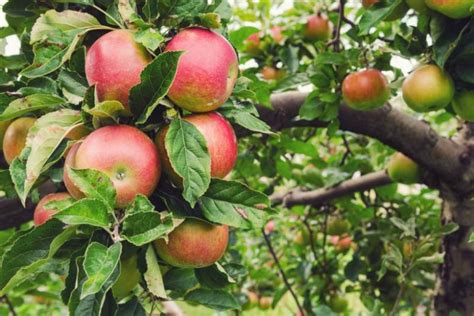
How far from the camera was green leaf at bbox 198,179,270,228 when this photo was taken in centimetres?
76

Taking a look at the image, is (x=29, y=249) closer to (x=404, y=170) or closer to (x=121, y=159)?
(x=121, y=159)

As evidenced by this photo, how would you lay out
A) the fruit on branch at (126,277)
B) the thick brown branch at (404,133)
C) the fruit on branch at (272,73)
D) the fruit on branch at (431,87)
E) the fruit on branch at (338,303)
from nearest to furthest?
the fruit on branch at (126,277) → the fruit on branch at (431,87) → the thick brown branch at (404,133) → the fruit on branch at (272,73) → the fruit on branch at (338,303)

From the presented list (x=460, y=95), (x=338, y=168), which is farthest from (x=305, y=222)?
(x=460, y=95)

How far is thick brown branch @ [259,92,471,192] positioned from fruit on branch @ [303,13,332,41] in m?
0.33

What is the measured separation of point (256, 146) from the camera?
1970 millimetres

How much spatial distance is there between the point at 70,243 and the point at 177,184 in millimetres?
159

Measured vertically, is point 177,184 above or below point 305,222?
above

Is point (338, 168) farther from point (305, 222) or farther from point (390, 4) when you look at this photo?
point (390, 4)

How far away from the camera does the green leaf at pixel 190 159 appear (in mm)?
707

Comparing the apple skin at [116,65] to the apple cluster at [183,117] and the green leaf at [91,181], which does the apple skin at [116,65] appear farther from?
the green leaf at [91,181]

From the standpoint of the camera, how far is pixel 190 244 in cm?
77

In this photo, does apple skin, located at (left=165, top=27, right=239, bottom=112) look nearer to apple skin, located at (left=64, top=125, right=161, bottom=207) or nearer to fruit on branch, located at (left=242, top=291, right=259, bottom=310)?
apple skin, located at (left=64, top=125, right=161, bottom=207)

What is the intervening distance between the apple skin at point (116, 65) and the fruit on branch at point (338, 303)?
1.66 meters

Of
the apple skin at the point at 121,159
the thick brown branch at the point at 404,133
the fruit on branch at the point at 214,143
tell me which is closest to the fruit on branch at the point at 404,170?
the thick brown branch at the point at 404,133
